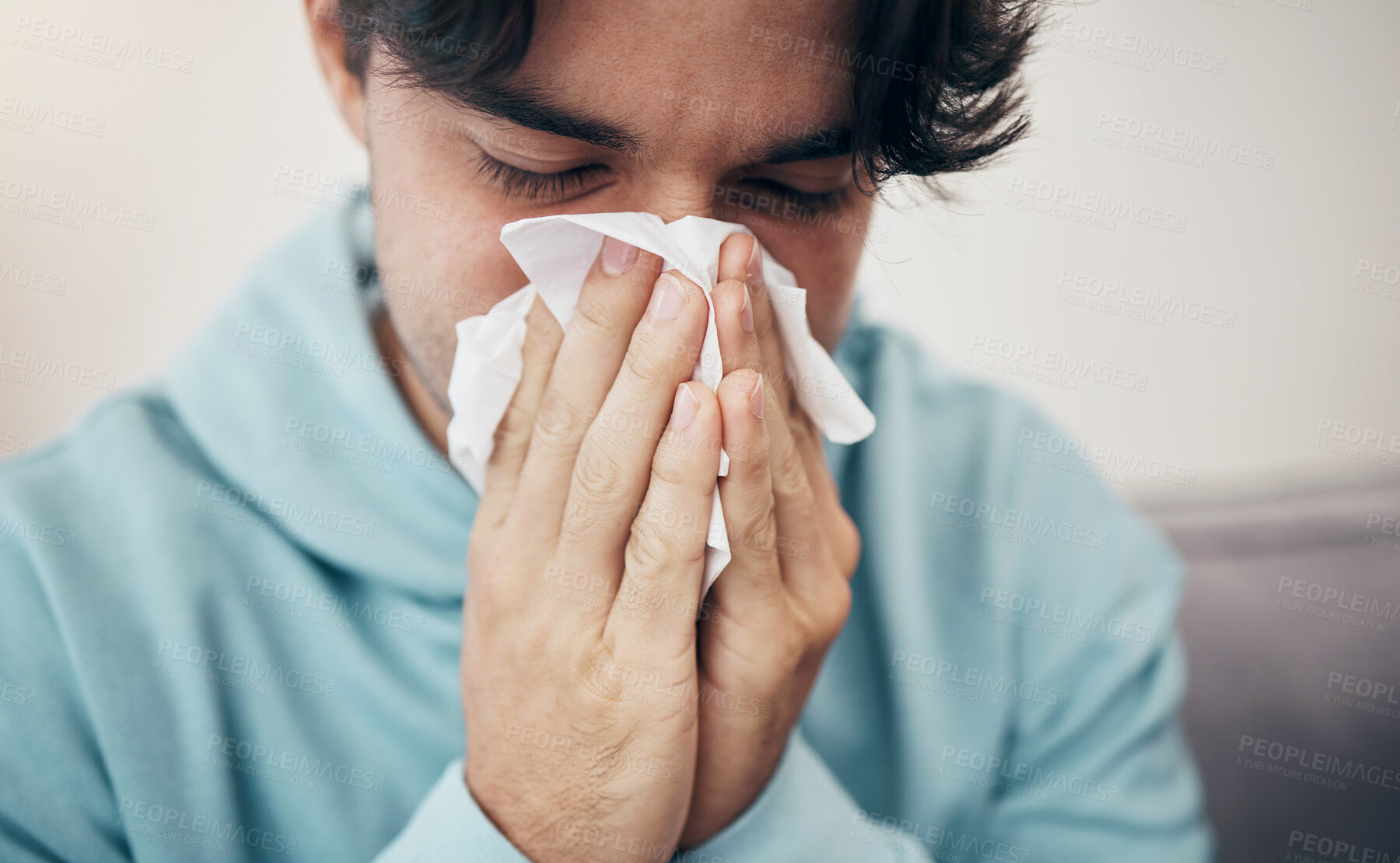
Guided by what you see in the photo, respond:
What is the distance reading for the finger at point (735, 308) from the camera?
0.66m

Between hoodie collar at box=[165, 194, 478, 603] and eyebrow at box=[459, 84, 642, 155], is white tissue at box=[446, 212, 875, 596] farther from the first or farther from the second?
hoodie collar at box=[165, 194, 478, 603]

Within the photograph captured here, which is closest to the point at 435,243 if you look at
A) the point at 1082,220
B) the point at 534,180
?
the point at 534,180

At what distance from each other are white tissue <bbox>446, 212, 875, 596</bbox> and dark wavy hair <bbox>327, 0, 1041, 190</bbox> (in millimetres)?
129

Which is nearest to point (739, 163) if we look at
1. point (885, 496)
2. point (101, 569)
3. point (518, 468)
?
point (518, 468)

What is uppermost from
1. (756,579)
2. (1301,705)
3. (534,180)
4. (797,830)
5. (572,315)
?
(534,180)

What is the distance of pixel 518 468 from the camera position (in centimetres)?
77

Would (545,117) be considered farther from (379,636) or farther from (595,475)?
(379,636)

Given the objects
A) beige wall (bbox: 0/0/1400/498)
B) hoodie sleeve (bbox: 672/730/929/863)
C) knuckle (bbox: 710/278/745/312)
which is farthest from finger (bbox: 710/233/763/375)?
beige wall (bbox: 0/0/1400/498)

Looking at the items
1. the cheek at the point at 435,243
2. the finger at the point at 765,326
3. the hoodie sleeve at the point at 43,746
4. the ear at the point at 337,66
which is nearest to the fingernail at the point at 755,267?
the finger at the point at 765,326

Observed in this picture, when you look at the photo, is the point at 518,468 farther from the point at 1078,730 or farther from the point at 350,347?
the point at 1078,730

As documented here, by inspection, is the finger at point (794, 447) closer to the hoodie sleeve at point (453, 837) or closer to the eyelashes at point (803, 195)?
the eyelashes at point (803, 195)

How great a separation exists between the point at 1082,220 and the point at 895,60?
1060 millimetres

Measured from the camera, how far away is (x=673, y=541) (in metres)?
0.69

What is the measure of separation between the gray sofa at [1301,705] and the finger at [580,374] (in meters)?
1.21
